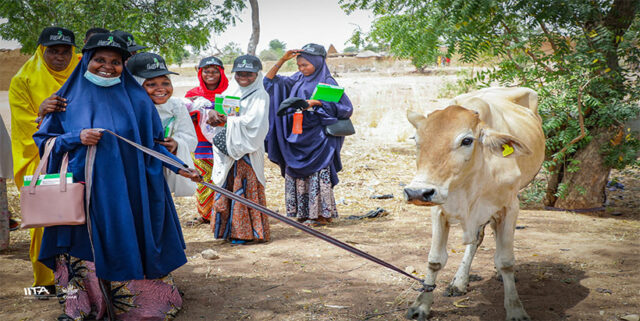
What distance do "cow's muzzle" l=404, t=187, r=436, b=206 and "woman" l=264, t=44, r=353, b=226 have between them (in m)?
3.85

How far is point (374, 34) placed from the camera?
1018 centimetres

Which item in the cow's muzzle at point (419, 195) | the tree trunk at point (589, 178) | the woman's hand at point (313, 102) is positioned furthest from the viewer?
the tree trunk at point (589, 178)

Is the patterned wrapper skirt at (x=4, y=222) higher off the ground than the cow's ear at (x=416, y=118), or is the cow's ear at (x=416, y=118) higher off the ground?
the cow's ear at (x=416, y=118)

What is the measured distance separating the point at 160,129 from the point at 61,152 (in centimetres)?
69

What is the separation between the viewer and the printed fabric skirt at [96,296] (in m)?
3.53

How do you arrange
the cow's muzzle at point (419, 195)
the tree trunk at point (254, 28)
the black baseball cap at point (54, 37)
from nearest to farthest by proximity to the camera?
the cow's muzzle at point (419, 195) → the black baseball cap at point (54, 37) → the tree trunk at point (254, 28)

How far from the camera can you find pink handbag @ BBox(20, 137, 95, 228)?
10.2 ft

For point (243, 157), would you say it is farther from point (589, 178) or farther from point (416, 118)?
point (589, 178)

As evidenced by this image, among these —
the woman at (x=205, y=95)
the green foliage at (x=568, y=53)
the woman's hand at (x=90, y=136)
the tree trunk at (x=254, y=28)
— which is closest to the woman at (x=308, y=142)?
the woman at (x=205, y=95)

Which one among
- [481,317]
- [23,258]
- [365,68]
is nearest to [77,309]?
[23,258]

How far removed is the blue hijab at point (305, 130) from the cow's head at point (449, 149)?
351 cm

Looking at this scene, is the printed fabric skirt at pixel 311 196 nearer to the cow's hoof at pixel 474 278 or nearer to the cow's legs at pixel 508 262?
the cow's hoof at pixel 474 278

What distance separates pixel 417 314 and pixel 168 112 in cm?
256

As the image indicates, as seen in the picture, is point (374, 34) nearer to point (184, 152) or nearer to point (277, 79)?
point (277, 79)
